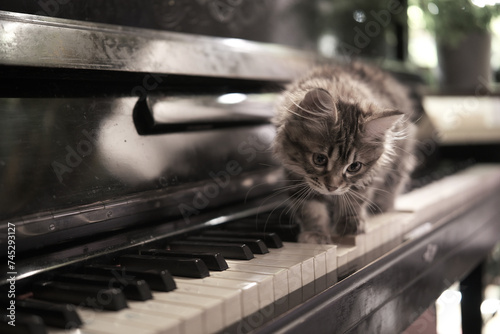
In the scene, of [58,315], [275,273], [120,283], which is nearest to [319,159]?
[275,273]

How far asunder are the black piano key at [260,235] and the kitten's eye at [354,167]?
357 millimetres

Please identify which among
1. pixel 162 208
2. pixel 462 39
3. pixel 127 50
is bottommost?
pixel 162 208

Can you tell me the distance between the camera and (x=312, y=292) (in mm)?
1047

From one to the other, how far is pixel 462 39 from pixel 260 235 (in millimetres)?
2378

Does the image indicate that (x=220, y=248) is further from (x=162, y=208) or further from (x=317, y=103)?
(x=317, y=103)

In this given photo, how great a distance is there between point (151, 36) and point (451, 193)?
1.31 meters

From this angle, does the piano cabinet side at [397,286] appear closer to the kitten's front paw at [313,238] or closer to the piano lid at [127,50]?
the kitten's front paw at [313,238]

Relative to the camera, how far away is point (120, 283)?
91 centimetres

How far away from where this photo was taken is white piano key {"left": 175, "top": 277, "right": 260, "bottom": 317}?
0.91 meters

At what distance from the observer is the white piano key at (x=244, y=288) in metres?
0.91

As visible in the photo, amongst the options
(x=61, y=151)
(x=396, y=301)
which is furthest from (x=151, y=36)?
(x=396, y=301)

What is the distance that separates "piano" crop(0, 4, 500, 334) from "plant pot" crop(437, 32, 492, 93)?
1.68 meters

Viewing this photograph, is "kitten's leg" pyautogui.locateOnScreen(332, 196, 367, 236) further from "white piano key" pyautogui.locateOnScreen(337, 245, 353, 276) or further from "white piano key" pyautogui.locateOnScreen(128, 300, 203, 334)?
"white piano key" pyautogui.locateOnScreen(128, 300, 203, 334)

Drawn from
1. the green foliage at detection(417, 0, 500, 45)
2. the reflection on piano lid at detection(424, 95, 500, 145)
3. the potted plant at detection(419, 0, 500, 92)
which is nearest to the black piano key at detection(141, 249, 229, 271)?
the reflection on piano lid at detection(424, 95, 500, 145)
